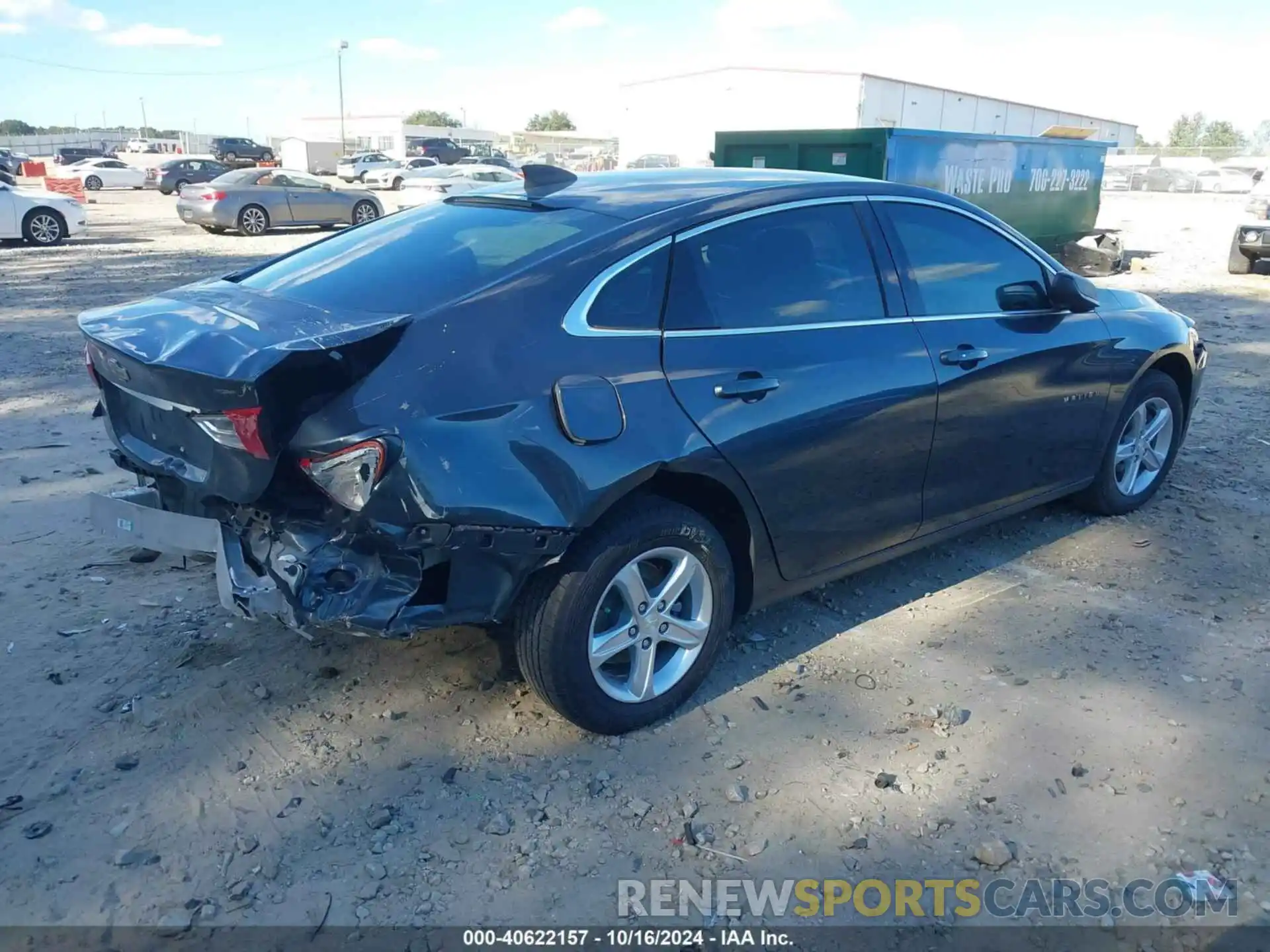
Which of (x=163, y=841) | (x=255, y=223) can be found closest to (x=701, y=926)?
(x=163, y=841)

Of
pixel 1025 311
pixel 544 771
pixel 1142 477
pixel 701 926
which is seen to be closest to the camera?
pixel 701 926

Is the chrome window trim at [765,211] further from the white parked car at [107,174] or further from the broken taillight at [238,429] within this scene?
the white parked car at [107,174]

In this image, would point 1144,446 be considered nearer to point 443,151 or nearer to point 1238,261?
point 1238,261

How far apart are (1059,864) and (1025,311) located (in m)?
2.45

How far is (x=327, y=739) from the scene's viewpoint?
3.30 metres

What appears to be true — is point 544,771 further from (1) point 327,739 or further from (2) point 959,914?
(2) point 959,914

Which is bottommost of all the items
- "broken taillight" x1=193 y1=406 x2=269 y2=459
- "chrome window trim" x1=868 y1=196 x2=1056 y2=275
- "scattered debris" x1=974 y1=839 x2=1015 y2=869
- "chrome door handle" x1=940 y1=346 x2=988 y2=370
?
"scattered debris" x1=974 y1=839 x2=1015 y2=869

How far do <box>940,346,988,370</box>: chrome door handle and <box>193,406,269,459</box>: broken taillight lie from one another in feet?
8.29

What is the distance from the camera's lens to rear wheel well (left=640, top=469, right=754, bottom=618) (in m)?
3.27

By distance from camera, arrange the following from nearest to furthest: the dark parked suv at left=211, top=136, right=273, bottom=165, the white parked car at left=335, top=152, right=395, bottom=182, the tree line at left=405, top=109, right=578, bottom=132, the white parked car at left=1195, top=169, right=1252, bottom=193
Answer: the white parked car at left=1195, top=169, right=1252, bottom=193
the white parked car at left=335, top=152, right=395, bottom=182
the dark parked suv at left=211, top=136, right=273, bottom=165
the tree line at left=405, top=109, right=578, bottom=132

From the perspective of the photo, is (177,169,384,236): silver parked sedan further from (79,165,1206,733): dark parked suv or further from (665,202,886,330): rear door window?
(665,202,886,330): rear door window

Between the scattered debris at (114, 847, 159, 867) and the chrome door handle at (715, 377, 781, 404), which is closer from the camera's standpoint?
the scattered debris at (114, 847, 159, 867)

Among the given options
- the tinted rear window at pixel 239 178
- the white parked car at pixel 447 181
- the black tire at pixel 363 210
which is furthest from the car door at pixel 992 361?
the white parked car at pixel 447 181

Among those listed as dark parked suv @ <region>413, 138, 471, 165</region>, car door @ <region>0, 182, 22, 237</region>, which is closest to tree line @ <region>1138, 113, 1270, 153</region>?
dark parked suv @ <region>413, 138, 471, 165</region>
